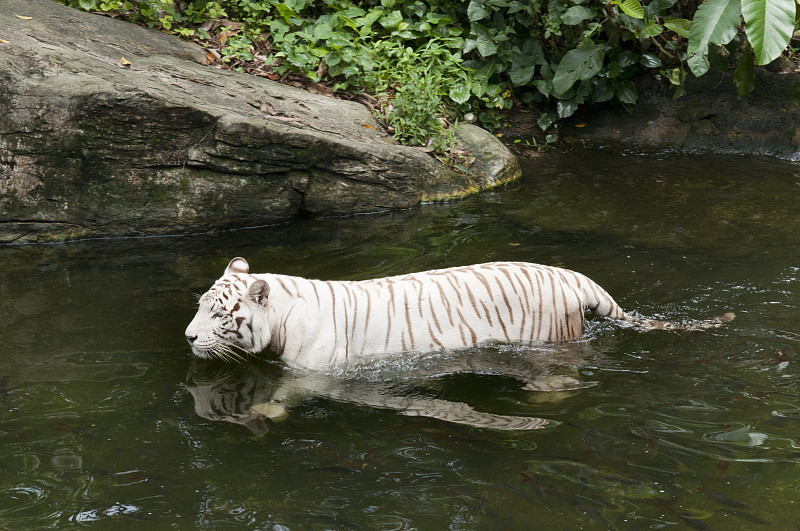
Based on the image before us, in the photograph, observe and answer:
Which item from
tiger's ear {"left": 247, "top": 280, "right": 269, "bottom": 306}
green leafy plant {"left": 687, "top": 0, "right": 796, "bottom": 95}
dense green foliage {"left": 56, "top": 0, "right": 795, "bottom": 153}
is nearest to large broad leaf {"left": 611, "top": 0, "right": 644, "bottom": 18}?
dense green foliage {"left": 56, "top": 0, "right": 795, "bottom": 153}

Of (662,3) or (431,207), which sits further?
(662,3)

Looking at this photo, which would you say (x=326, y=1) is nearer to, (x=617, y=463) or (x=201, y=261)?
(x=201, y=261)

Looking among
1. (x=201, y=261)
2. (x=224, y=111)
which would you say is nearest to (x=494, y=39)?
(x=224, y=111)

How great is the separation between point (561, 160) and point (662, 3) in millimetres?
1859

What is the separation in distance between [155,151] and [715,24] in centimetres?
457

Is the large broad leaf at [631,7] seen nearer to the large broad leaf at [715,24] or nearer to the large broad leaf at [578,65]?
the large broad leaf at [578,65]

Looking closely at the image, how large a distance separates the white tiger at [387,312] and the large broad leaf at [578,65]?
15.0ft

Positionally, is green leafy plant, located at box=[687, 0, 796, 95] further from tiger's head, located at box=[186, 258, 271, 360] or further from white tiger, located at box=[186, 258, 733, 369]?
tiger's head, located at box=[186, 258, 271, 360]

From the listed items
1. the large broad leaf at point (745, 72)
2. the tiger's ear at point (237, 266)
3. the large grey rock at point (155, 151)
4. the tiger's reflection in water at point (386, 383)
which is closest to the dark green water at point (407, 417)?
the tiger's reflection in water at point (386, 383)

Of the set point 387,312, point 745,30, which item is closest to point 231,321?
point 387,312

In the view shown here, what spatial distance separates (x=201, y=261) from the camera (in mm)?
5781

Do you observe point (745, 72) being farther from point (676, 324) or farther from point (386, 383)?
point (386, 383)

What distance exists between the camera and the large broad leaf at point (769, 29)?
5395mm

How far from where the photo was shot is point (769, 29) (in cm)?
540
